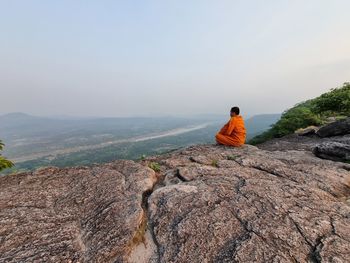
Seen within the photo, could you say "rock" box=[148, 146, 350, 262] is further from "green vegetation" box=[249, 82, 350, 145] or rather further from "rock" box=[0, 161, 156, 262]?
"green vegetation" box=[249, 82, 350, 145]

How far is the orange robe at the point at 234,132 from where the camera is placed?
1247 centimetres

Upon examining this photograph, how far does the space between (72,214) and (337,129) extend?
14626 mm

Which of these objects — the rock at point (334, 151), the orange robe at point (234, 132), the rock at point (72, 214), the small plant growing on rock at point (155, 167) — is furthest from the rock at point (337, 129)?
the rock at point (72, 214)

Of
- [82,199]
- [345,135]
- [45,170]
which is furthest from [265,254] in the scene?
[345,135]

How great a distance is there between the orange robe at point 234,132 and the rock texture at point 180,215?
11.2 ft

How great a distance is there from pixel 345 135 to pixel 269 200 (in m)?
9.87

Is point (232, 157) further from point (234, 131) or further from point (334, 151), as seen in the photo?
point (334, 151)

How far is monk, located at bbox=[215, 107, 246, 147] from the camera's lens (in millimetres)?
12484

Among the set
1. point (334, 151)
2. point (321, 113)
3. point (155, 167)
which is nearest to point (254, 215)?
point (155, 167)

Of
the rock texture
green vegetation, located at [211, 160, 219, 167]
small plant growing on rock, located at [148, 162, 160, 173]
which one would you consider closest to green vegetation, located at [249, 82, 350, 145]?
the rock texture

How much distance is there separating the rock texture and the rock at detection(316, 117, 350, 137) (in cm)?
564

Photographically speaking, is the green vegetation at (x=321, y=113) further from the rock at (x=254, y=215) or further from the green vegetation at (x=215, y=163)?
the green vegetation at (x=215, y=163)

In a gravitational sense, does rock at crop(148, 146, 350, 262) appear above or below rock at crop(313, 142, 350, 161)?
below

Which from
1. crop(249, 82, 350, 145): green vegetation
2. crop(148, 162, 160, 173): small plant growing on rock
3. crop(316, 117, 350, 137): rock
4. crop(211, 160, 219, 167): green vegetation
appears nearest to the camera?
crop(148, 162, 160, 173): small plant growing on rock
